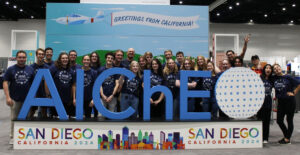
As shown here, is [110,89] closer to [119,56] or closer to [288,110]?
[119,56]

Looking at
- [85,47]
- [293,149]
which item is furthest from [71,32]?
[293,149]

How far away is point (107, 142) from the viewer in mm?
3223

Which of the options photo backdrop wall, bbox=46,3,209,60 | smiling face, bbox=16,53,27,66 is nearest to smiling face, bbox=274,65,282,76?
photo backdrop wall, bbox=46,3,209,60

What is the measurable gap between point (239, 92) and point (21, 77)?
10.0 feet

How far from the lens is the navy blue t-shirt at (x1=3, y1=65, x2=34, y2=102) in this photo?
3400 millimetres

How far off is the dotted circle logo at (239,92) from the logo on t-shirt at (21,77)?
8.80 ft

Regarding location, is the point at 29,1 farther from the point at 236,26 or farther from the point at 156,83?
the point at 236,26

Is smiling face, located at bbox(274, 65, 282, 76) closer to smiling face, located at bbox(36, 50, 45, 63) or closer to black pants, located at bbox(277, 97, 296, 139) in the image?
black pants, located at bbox(277, 97, 296, 139)

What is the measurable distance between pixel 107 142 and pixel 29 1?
40.5 feet

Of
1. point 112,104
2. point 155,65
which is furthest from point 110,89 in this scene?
point 155,65

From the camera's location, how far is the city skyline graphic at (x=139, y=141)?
3.22 meters

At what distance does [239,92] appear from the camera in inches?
132

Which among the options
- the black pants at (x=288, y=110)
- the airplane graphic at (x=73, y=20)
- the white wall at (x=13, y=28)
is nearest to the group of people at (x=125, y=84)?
the black pants at (x=288, y=110)

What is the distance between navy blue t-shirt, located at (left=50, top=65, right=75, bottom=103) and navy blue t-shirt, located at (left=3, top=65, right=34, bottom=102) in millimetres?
346
